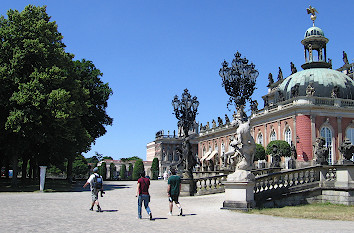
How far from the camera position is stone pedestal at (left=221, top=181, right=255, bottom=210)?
51.6 ft

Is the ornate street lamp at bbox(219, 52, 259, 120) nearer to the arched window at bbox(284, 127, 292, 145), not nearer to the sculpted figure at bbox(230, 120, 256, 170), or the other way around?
the sculpted figure at bbox(230, 120, 256, 170)

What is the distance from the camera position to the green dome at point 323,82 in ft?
151

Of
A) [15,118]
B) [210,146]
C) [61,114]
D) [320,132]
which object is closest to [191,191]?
[61,114]

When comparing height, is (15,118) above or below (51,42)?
below

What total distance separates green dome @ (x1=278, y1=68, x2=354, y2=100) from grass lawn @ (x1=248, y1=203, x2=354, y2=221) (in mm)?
30885

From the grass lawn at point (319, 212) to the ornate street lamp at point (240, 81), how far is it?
4.47 m

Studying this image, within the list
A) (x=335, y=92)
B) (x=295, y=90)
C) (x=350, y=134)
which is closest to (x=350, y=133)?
(x=350, y=134)

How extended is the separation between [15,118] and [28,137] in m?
2.70

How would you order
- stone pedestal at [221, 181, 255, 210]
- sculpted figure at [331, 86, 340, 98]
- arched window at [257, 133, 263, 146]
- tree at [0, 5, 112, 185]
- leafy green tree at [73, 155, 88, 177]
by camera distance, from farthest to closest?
leafy green tree at [73, 155, 88, 177] < arched window at [257, 133, 263, 146] < sculpted figure at [331, 86, 340, 98] < tree at [0, 5, 112, 185] < stone pedestal at [221, 181, 255, 210]

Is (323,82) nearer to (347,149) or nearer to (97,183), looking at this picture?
(347,149)

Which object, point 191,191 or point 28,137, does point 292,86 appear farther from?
point 28,137

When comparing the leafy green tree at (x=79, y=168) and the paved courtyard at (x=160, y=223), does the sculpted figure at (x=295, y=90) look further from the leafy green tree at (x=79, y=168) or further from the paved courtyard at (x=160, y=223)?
the leafy green tree at (x=79, y=168)

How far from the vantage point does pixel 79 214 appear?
568 inches

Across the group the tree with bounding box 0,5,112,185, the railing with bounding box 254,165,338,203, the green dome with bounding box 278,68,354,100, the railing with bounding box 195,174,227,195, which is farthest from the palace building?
the tree with bounding box 0,5,112,185
